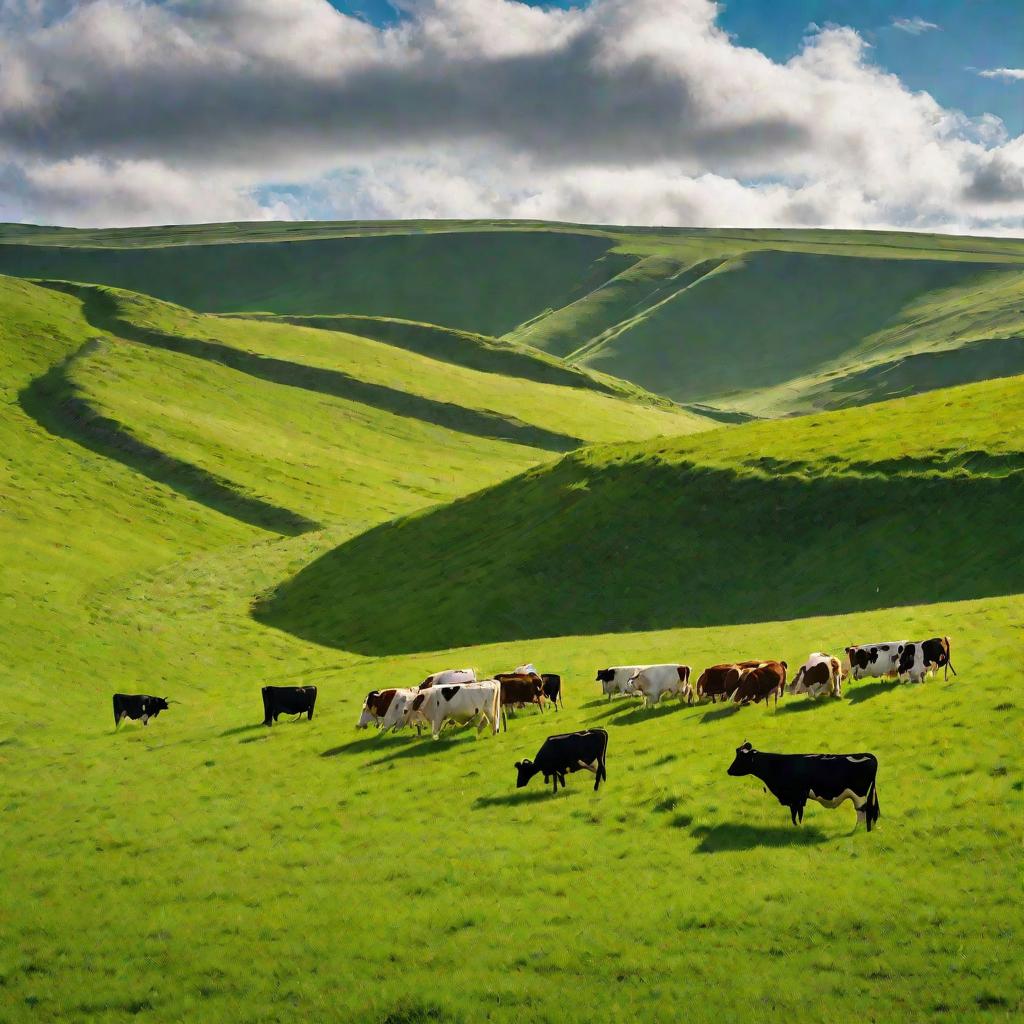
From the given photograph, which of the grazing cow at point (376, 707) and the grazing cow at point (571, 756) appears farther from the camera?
the grazing cow at point (376, 707)

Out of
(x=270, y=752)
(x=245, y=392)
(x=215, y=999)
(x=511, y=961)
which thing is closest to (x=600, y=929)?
(x=511, y=961)

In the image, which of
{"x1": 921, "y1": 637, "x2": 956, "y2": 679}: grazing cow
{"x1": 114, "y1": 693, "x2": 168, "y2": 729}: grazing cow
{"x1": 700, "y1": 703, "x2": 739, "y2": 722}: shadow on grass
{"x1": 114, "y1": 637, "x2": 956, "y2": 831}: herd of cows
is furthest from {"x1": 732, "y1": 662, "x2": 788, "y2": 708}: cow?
{"x1": 114, "y1": 693, "x2": 168, "y2": 729}: grazing cow

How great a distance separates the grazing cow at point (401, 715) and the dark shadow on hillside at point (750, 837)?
14434 mm

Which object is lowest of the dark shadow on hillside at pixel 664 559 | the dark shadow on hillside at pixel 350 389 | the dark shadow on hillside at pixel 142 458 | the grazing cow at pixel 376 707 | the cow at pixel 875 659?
the grazing cow at pixel 376 707

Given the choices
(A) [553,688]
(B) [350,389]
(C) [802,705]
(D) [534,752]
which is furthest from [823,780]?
(B) [350,389]

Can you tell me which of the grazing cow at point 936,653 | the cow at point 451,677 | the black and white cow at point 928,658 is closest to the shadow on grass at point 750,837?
the black and white cow at point 928,658

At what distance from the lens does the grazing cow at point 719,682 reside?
32.0m

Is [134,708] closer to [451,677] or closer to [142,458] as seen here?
[451,677]

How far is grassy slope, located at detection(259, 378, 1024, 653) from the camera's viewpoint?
5931 centimetres

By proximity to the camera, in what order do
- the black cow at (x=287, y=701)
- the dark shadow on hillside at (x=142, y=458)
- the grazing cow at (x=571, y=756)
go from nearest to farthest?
1. the grazing cow at (x=571, y=756)
2. the black cow at (x=287, y=701)
3. the dark shadow on hillside at (x=142, y=458)

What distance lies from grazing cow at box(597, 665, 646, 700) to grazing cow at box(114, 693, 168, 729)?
1963 centimetres

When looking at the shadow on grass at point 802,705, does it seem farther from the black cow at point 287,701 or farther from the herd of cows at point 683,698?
the black cow at point 287,701

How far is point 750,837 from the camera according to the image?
20922 mm

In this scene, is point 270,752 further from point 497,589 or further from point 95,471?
point 95,471
